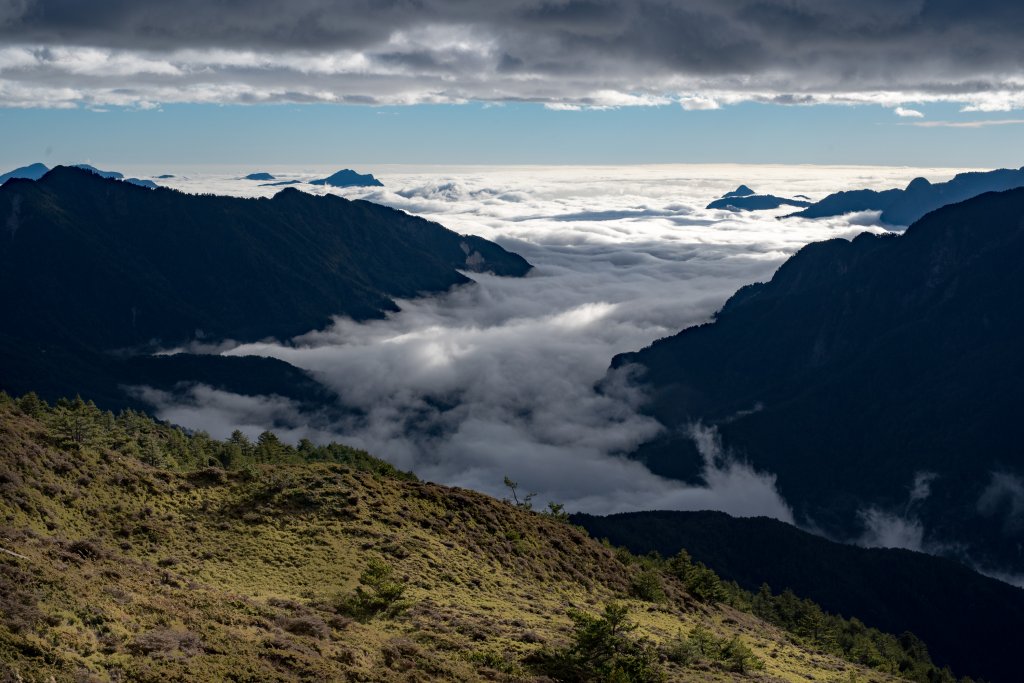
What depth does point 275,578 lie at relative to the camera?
68.8 metres

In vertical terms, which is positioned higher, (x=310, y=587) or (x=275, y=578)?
(x=275, y=578)

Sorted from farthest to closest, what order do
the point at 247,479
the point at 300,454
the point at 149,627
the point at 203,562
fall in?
the point at 300,454 < the point at 247,479 < the point at 203,562 < the point at 149,627

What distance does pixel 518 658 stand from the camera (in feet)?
189

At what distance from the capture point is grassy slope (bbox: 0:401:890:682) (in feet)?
152

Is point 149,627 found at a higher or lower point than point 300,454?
higher

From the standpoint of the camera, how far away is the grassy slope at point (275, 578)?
46375 millimetres

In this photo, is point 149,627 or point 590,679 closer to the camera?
point 149,627

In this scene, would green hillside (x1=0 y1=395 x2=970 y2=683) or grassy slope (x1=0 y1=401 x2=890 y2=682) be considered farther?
green hillside (x1=0 y1=395 x2=970 y2=683)

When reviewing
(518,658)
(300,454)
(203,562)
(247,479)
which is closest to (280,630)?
(518,658)

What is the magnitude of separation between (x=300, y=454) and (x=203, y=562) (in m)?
83.4

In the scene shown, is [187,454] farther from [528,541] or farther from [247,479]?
[528,541]

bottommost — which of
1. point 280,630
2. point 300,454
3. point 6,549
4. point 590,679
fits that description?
point 300,454

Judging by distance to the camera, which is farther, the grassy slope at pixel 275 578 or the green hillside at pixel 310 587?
the green hillside at pixel 310 587

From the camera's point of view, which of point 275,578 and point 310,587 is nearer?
point 310,587
